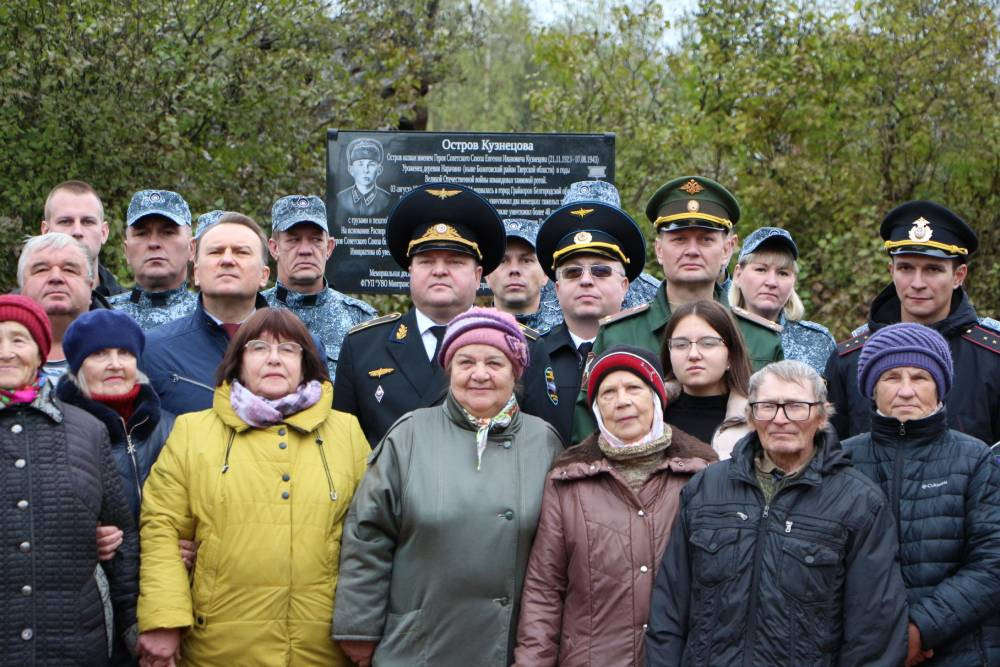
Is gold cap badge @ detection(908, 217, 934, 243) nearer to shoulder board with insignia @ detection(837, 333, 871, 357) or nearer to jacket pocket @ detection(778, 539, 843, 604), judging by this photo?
shoulder board with insignia @ detection(837, 333, 871, 357)

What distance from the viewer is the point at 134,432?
532 cm

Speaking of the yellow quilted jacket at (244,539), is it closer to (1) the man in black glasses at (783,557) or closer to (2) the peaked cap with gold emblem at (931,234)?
(1) the man in black glasses at (783,557)

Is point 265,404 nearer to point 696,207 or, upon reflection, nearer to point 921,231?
point 696,207

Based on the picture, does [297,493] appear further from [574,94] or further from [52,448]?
[574,94]

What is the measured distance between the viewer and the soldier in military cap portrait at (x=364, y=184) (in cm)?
894

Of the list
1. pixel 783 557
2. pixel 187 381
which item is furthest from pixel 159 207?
pixel 783 557

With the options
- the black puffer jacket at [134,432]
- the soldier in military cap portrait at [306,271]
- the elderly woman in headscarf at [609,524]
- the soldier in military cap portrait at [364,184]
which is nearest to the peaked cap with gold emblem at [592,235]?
the elderly woman in headscarf at [609,524]

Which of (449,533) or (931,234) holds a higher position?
(931,234)

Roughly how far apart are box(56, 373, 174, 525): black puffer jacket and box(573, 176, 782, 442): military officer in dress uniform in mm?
1856

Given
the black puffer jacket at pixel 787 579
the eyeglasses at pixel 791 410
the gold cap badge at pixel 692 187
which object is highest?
the gold cap badge at pixel 692 187

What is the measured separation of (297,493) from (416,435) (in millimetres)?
520

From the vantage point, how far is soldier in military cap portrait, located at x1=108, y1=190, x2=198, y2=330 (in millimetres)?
7301

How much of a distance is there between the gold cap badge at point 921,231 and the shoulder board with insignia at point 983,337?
47 centimetres

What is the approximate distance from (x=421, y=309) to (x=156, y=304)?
205 centimetres
